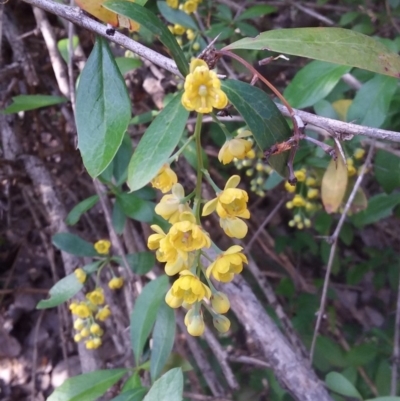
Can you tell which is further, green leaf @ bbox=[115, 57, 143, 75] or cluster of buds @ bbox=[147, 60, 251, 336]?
green leaf @ bbox=[115, 57, 143, 75]

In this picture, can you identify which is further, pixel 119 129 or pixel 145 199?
pixel 145 199

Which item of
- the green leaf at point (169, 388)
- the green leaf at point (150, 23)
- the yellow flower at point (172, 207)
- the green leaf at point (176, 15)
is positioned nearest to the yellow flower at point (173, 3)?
the green leaf at point (176, 15)

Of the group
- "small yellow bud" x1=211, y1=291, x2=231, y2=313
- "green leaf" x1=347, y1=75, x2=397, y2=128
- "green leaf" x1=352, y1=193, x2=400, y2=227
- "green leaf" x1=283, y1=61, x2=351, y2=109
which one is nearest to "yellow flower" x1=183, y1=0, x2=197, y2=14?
"green leaf" x1=283, y1=61, x2=351, y2=109

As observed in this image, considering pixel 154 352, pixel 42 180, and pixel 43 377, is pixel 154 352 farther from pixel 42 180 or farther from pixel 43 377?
pixel 43 377

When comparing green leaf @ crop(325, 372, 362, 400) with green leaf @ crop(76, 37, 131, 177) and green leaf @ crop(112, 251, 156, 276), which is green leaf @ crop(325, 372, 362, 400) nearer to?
green leaf @ crop(112, 251, 156, 276)

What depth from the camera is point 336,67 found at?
1.60m

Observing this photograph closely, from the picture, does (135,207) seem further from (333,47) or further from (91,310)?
(333,47)

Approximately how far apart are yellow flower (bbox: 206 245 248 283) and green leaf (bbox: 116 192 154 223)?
61 cm

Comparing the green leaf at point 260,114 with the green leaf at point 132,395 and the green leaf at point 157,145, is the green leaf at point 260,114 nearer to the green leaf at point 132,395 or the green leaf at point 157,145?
the green leaf at point 157,145

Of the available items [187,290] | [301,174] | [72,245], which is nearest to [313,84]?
[301,174]

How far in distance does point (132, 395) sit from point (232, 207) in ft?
2.30

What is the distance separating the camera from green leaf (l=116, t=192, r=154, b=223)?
64.1 inches

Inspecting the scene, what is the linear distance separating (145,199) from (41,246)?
3.66ft

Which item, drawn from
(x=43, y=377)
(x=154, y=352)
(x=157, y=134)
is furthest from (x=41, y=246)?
(x=157, y=134)
